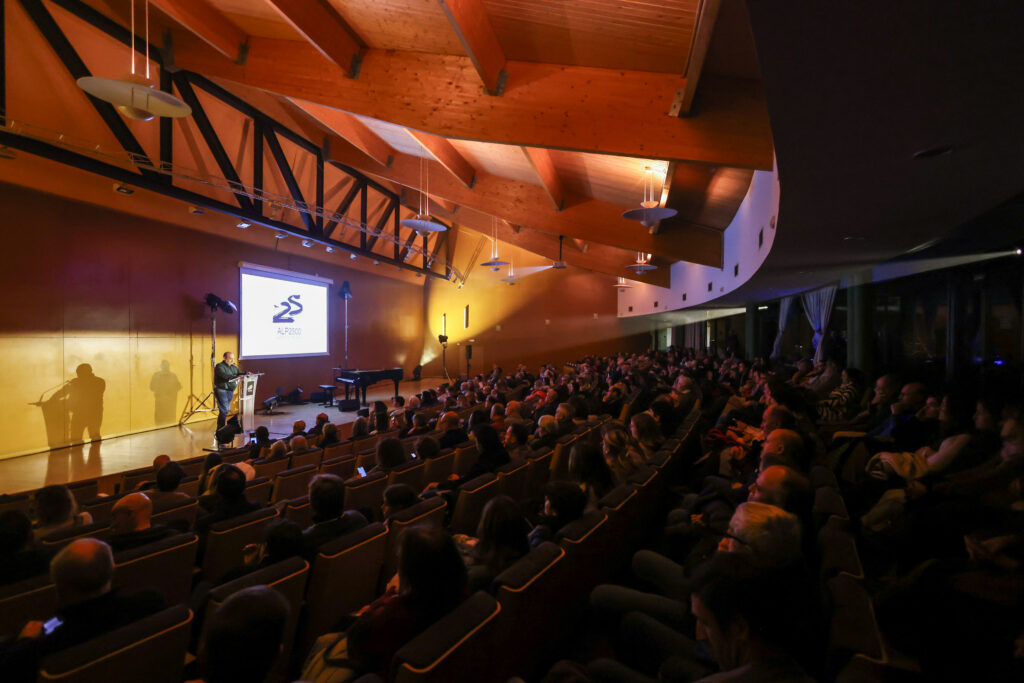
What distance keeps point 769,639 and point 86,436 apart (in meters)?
9.69

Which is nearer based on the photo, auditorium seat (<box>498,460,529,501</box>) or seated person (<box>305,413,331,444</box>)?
auditorium seat (<box>498,460,529,501</box>)

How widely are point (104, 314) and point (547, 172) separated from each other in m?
7.51

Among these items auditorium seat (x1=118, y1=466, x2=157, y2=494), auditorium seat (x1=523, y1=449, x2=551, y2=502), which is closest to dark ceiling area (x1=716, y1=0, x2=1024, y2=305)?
auditorium seat (x1=523, y1=449, x2=551, y2=502)

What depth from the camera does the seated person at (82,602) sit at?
1559 mm

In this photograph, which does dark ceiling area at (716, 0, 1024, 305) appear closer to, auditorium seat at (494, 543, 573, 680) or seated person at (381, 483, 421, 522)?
auditorium seat at (494, 543, 573, 680)

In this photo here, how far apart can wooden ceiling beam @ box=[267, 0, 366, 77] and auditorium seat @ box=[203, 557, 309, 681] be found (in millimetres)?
4534

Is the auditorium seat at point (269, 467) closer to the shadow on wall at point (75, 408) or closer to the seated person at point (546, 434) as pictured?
the seated person at point (546, 434)

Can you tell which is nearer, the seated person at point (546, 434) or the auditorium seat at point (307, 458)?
the seated person at point (546, 434)

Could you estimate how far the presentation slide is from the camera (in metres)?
10.5

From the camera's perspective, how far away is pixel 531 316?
1964 cm

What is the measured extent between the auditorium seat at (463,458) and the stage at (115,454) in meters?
3.95

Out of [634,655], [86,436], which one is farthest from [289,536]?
[86,436]

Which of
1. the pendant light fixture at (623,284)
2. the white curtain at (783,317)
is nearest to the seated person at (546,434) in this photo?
the white curtain at (783,317)

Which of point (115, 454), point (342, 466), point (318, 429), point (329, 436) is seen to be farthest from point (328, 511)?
point (115, 454)
